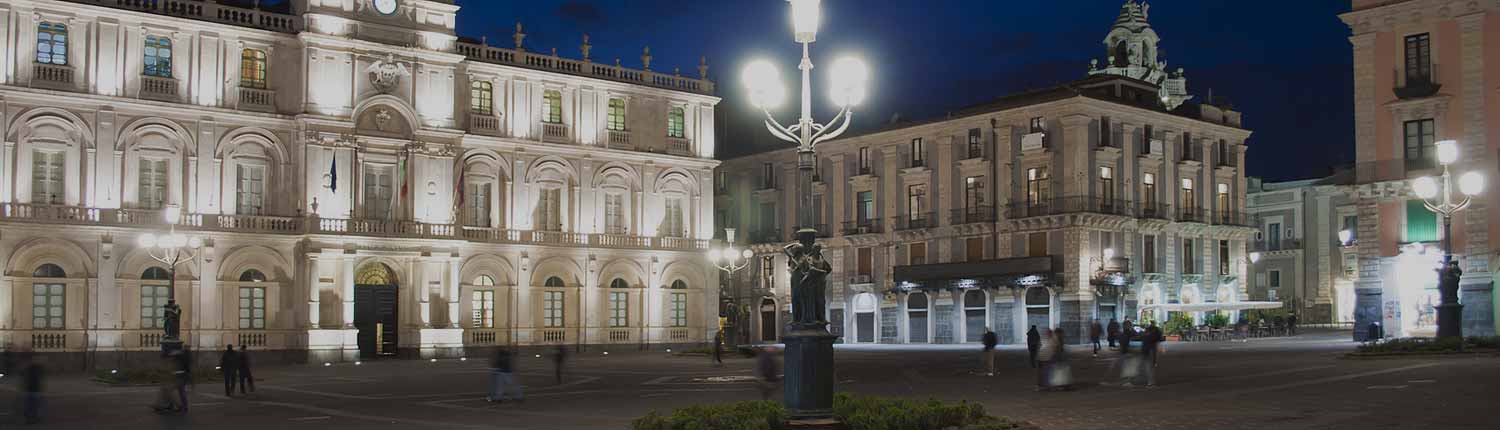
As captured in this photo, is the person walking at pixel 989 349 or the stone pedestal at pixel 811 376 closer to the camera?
the stone pedestal at pixel 811 376

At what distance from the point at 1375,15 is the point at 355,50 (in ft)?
113

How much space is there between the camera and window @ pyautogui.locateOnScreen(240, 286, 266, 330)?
48.2 m

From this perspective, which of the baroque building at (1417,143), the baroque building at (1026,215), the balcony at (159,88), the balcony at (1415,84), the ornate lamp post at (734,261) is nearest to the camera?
the baroque building at (1417,143)

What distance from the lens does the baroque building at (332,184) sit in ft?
146

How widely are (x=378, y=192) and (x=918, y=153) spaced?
2775cm

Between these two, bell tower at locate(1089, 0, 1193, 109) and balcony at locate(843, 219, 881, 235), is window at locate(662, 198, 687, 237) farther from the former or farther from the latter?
bell tower at locate(1089, 0, 1193, 109)

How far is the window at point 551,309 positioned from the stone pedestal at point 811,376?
3989cm

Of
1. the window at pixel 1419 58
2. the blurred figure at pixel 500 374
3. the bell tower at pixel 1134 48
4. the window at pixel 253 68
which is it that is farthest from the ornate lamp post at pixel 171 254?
the bell tower at pixel 1134 48

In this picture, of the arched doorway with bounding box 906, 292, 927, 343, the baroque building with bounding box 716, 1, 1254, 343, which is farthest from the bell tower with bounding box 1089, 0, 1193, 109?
the arched doorway with bounding box 906, 292, 927, 343

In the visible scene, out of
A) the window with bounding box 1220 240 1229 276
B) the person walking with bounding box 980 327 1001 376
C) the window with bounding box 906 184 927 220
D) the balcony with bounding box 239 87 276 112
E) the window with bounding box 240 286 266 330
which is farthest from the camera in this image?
the window with bounding box 1220 240 1229 276

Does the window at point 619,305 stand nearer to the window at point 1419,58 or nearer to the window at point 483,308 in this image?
the window at point 483,308

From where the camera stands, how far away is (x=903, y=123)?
69.2 metres

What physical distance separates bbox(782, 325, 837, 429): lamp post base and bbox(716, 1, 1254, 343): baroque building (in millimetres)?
42729

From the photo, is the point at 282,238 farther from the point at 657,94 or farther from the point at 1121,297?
the point at 1121,297
